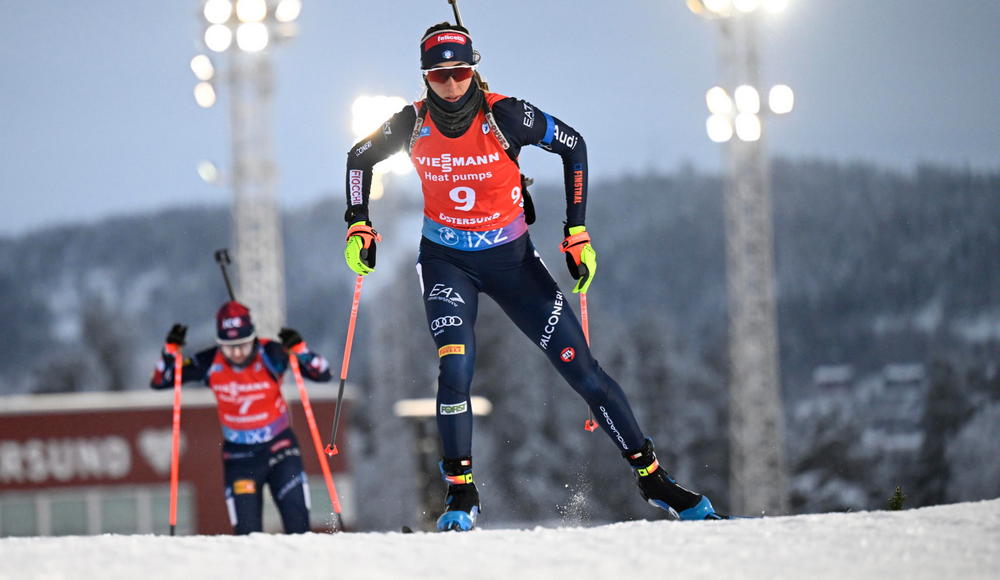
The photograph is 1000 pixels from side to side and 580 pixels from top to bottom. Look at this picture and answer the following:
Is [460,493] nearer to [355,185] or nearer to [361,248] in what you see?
[361,248]

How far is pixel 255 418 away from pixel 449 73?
3250 millimetres

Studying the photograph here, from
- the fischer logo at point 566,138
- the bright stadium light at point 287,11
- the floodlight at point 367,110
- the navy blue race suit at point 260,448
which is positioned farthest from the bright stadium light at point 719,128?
the fischer logo at point 566,138

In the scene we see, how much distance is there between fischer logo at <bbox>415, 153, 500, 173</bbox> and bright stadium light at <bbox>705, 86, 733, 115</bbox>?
860cm

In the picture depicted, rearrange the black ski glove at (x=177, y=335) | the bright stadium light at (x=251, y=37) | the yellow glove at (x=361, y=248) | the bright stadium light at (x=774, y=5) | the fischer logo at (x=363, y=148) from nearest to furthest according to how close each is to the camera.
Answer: the yellow glove at (x=361, y=248), the fischer logo at (x=363, y=148), the black ski glove at (x=177, y=335), the bright stadium light at (x=774, y=5), the bright stadium light at (x=251, y=37)

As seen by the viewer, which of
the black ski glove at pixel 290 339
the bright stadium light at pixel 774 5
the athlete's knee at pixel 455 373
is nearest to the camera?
the athlete's knee at pixel 455 373

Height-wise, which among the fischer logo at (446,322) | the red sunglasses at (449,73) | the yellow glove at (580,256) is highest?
the red sunglasses at (449,73)

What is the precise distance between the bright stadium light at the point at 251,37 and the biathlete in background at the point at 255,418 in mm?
6471

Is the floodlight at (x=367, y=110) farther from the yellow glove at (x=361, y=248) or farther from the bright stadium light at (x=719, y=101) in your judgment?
the yellow glove at (x=361, y=248)

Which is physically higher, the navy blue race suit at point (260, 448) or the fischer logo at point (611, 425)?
the fischer logo at point (611, 425)

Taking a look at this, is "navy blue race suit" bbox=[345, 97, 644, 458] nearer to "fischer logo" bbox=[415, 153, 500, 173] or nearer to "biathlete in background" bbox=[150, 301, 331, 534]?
"fischer logo" bbox=[415, 153, 500, 173]

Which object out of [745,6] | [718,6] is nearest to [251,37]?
[718,6]

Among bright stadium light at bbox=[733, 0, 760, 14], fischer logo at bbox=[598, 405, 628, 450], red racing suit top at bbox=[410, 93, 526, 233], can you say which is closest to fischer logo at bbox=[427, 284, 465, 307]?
red racing suit top at bbox=[410, 93, 526, 233]

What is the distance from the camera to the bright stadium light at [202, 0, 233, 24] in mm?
13602

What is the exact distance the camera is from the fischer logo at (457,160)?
5270 mm
